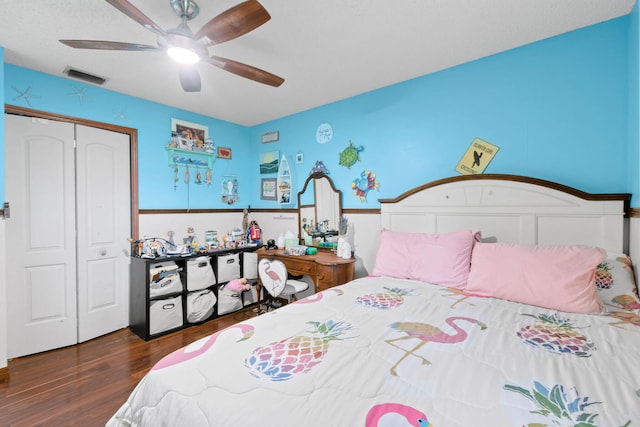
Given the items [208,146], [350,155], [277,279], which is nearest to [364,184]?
[350,155]

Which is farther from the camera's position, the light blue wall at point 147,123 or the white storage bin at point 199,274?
the white storage bin at point 199,274

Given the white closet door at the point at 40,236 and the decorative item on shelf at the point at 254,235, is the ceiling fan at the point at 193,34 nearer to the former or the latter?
the white closet door at the point at 40,236

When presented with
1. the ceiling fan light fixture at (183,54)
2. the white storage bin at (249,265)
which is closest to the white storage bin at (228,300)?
the white storage bin at (249,265)

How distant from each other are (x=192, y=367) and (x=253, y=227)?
9.31 ft

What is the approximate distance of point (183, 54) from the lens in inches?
66.0

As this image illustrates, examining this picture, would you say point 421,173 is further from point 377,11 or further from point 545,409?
point 545,409

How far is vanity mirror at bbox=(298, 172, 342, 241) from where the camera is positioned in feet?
10.4

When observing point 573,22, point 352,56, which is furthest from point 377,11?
point 573,22

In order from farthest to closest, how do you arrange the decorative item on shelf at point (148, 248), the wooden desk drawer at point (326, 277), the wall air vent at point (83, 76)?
the decorative item on shelf at point (148, 248) < the wooden desk drawer at point (326, 277) < the wall air vent at point (83, 76)

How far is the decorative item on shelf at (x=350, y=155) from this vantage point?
9.84 feet

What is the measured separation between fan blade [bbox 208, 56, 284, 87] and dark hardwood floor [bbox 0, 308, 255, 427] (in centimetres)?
230

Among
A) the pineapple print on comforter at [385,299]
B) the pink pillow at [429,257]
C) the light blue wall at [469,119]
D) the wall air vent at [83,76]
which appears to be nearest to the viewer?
the pineapple print on comforter at [385,299]

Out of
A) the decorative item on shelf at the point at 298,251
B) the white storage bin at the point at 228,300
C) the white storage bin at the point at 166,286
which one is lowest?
the white storage bin at the point at 228,300

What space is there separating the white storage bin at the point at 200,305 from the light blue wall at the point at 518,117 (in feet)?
6.29
